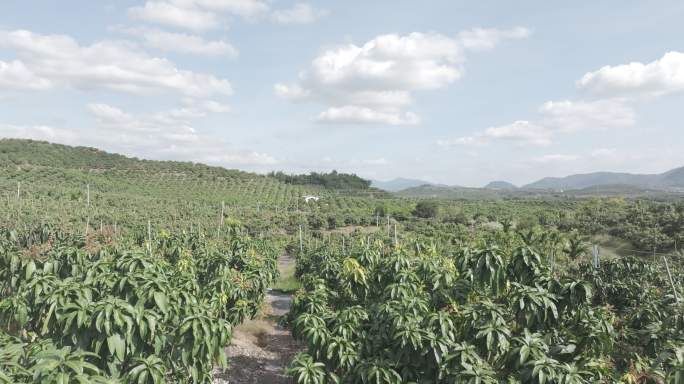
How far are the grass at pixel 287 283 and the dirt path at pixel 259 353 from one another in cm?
518

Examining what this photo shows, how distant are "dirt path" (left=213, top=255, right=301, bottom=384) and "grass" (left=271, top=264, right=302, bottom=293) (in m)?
5.18

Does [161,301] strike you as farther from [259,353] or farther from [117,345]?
[259,353]

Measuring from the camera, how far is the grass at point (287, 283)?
736 inches

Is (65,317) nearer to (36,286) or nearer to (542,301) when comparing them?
(36,286)

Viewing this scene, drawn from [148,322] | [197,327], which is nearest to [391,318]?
[197,327]

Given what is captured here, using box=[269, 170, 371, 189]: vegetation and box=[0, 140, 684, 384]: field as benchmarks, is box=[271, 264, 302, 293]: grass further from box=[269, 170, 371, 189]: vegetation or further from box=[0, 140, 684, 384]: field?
box=[269, 170, 371, 189]: vegetation

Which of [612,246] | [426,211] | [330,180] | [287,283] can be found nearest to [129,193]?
[426,211]

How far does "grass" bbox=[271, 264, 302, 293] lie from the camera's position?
1870 cm

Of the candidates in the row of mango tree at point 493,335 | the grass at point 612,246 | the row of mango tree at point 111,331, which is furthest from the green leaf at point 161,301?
the grass at point 612,246

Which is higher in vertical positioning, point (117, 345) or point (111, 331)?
point (111, 331)

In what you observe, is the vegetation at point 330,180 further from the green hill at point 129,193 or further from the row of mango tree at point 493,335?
the row of mango tree at point 493,335

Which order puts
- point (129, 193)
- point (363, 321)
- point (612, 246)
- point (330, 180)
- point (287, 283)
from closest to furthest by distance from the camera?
point (363, 321) → point (287, 283) → point (612, 246) → point (129, 193) → point (330, 180)

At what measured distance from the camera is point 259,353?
9.98 m

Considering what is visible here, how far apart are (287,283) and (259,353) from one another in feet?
34.1
